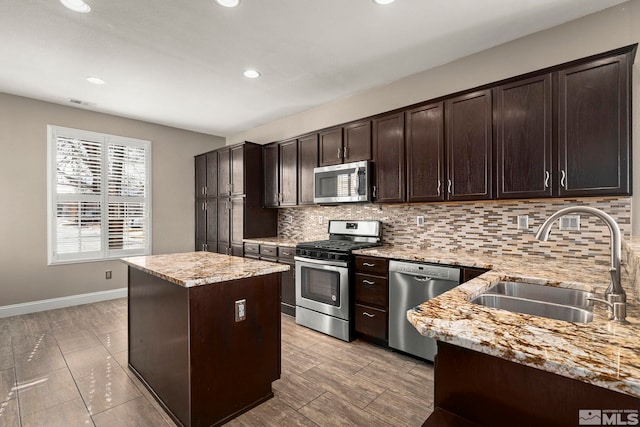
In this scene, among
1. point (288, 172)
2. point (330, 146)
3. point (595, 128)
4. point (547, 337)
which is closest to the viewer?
point (547, 337)

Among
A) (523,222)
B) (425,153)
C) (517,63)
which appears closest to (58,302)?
(425,153)

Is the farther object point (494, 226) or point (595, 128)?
point (494, 226)

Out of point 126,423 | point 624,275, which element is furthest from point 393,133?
point 126,423

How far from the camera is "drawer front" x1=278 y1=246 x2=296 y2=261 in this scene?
156 inches

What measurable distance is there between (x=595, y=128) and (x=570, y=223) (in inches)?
29.3

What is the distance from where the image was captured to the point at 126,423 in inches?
76.1

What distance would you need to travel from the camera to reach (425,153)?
3.00m

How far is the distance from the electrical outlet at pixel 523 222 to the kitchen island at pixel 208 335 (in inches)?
83.9

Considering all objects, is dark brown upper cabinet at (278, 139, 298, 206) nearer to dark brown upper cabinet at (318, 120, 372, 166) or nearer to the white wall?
dark brown upper cabinet at (318, 120, 372, 166)

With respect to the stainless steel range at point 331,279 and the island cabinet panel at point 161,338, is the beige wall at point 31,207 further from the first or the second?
the stainless steel range at point 331,279

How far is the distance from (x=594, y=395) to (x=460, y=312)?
0.38 metres

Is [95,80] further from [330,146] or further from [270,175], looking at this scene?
[330,146]

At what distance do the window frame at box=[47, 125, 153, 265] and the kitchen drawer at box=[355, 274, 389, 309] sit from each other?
383cm

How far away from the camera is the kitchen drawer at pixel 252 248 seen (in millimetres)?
4449
